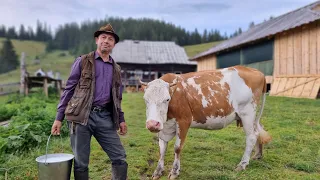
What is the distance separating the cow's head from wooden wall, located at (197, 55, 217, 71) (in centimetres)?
1961

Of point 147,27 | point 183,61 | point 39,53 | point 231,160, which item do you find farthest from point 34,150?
point 39,53

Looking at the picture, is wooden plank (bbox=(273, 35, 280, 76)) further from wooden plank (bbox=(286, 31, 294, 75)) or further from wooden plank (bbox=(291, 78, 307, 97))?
wooden plank (bbox=(291, 78, 307, 97))

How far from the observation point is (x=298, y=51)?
45.2ft

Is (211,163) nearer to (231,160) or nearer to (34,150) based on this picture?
(231,160)

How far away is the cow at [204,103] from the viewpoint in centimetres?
412

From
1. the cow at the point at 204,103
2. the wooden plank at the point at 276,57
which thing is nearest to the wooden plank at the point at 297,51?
the wooden plank at the point at 276,57

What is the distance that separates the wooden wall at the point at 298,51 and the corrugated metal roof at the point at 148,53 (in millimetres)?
17831

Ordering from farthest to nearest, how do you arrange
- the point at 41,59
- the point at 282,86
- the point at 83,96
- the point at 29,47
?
the point at 29,47 → the point at 41,59 → the point at 282,86 → the point at 83,96

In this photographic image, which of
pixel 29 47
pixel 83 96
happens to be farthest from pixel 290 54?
pixel 29 47

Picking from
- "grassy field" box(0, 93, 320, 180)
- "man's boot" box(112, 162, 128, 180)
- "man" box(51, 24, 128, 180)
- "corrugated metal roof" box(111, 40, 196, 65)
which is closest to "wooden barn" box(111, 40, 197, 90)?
"corrugated metal roof" box(111, 40, 196, 65)

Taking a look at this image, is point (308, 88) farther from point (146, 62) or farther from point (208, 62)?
point (146, 62)

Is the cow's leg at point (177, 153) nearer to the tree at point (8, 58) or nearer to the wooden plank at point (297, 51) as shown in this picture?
the wooden plank at point (297, 51)

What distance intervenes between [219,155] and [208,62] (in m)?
20.0

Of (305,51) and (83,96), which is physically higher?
(305,51)
